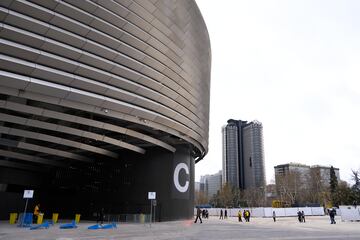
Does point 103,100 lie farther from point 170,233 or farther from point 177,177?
point 177,177

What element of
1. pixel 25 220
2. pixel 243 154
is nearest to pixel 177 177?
pixel 25 220

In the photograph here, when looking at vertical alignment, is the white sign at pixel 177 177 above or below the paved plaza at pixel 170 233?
above

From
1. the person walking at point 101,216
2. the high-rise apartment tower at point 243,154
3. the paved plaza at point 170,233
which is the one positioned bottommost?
the paved plaza at point 170,233

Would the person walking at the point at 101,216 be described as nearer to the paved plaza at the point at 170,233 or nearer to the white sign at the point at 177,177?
the paved plaza at the point at 170,233

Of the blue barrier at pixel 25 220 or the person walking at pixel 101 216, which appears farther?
the person walking at pixel 101 216

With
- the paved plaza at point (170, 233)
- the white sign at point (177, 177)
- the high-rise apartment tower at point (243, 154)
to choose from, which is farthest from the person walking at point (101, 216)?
the high-rise apartment tower at point (243, 154)

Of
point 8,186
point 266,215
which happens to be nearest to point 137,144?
point 8,186

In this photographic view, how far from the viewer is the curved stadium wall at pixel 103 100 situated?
18.2 metres

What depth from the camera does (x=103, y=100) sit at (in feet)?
69.6

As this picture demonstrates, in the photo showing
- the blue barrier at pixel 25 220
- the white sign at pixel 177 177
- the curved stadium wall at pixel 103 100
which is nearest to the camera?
the curved stadium wall at pixel 103 100

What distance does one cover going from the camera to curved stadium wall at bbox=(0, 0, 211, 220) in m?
18.2

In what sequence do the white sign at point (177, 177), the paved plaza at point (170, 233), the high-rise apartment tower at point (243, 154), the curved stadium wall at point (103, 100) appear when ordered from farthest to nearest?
the high-rise apartment tower at point (243, 154), the white sign at point (177, 177), the curved stadium wall at point (103, 100), the paved plaza at point (170, 233)

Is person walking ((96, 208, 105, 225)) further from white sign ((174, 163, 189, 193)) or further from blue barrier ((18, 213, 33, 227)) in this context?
white sign ((174, 163, 189, 193))

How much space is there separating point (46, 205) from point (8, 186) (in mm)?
4600
